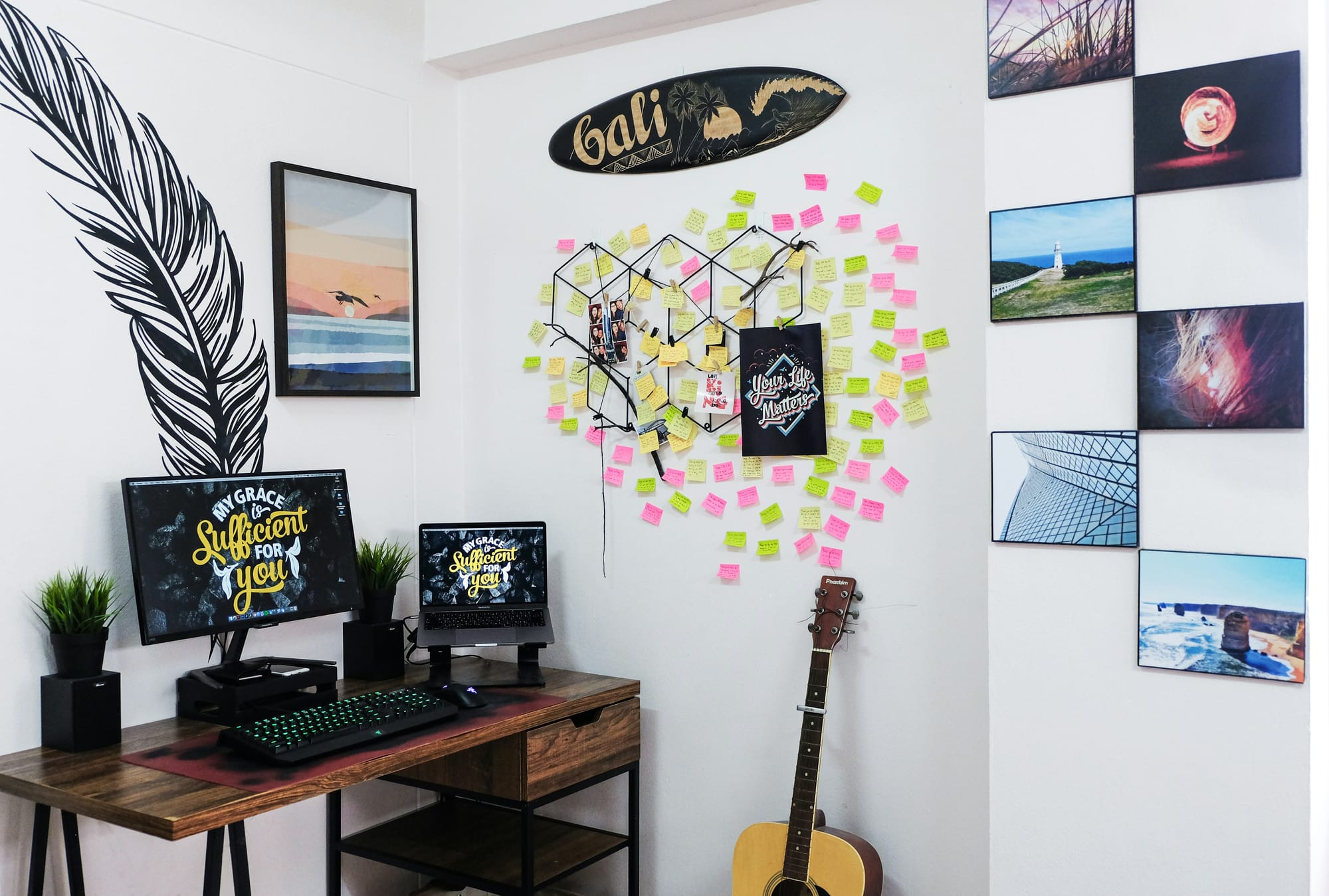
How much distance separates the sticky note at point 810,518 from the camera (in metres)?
2.59

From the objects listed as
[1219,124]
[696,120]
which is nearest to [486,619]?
[696,120]

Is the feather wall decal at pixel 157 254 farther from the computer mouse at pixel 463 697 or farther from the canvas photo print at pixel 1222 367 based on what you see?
the canvas photo print at pixel 1222 367

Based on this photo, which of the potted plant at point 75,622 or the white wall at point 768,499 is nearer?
the potted plant at point 75,622

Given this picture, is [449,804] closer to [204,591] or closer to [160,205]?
[204,591]

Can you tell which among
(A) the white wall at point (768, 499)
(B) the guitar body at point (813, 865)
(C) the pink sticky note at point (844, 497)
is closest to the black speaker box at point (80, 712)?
(A) the white wall at point (768, 499)

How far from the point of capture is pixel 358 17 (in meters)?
2.90

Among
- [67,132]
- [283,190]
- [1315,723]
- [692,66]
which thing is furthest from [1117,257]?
[67,132]

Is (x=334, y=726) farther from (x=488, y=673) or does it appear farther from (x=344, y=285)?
(x=344, y=285)

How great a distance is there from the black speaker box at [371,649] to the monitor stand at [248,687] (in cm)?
22

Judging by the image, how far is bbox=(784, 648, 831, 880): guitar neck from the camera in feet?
7.62

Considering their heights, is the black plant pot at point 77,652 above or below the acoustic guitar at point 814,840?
above

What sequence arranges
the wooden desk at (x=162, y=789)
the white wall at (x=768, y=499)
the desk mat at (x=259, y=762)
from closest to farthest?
the wooden desk at (x=162, y=789), the desk mat at (x=259, y=762), the white wall at (x=768, y=499)

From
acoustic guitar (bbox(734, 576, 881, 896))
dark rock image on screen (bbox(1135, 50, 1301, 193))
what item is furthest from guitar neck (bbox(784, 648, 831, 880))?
dark rock image on screen (bbox(1135, 50, 1301, 193))

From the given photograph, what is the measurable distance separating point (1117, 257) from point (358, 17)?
7.02ft
